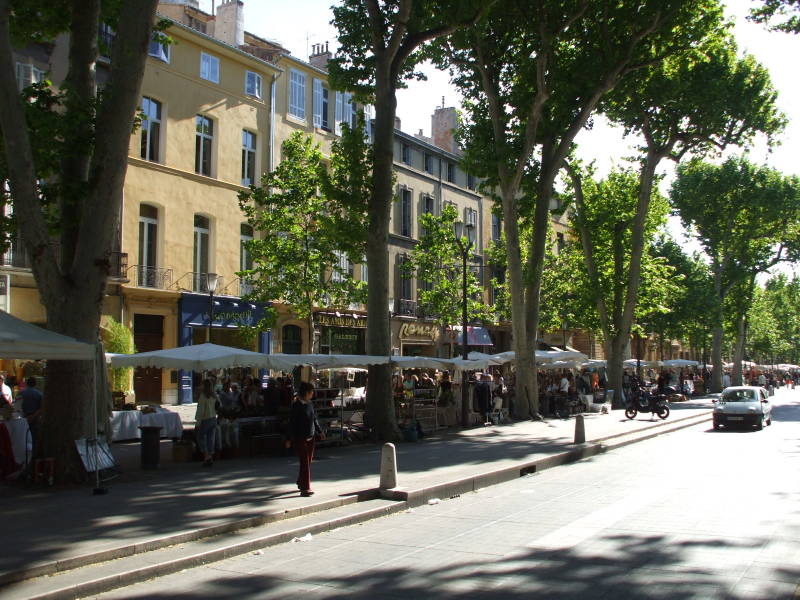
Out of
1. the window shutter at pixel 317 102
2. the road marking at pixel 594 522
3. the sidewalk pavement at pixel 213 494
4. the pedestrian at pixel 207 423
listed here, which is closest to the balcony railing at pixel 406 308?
the window shutter at pixel 317 102

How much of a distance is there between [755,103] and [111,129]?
28659 mm

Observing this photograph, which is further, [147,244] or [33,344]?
[147,244]

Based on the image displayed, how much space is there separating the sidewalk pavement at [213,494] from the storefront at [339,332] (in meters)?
17.3

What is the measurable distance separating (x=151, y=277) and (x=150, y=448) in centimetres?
1591

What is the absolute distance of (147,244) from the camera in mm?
28125

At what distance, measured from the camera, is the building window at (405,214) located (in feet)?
136

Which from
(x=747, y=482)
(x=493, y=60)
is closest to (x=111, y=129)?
(x=747, y=482)

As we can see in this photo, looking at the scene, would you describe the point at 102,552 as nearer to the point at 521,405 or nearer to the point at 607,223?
the point at 521,405

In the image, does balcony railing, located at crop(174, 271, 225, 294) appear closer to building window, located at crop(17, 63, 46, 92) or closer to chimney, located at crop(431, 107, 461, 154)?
building window, located at crop(17, 63, 46, 92)

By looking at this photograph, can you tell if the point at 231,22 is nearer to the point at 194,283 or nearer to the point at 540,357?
the point at 194,283

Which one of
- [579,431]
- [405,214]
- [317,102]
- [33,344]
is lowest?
[579,431]

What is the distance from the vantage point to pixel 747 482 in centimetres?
1180

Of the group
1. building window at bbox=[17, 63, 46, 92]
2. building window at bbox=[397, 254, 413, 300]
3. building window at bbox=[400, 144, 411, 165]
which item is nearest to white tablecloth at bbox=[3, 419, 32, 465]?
building window at bbox=[17, 63, 46, 92]

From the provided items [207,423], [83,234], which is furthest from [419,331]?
[83,234]
